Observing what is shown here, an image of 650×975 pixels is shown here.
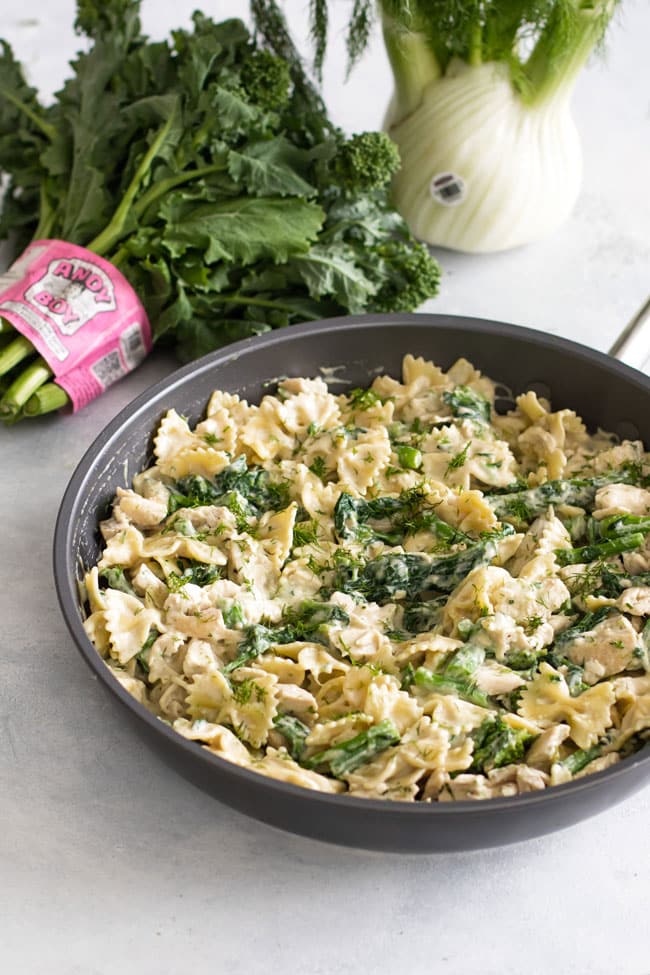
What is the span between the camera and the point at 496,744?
8.17 ft

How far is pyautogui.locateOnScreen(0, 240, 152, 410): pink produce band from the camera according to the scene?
3.56 meters

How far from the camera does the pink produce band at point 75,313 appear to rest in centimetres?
356

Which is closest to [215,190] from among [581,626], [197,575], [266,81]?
[266,81]

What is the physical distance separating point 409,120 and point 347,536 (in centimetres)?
182

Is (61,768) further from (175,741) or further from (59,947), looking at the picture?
(175,741)

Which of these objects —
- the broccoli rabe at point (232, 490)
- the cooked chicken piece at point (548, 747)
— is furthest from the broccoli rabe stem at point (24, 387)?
the cooked chicken piece at point (548, 747)

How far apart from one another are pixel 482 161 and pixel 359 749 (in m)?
2.35

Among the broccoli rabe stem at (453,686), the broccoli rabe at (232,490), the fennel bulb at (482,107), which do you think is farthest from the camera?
the fennel bulb at (482,107)

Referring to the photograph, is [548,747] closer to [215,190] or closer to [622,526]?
[622,526]

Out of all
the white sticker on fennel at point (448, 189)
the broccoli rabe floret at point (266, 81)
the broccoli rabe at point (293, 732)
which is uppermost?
the broccoli rabe floret at point (266, 81)

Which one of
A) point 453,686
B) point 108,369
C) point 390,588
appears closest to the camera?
point 453,686

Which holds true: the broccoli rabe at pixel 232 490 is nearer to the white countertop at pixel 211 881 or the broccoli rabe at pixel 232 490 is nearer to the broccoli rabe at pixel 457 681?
the white countertop at pixel 211 881

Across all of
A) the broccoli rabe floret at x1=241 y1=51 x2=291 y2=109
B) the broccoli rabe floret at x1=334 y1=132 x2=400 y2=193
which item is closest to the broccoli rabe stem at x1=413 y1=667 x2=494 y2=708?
the broccoli rabe floret at x1=334 y1=132 x2=400 y2=193

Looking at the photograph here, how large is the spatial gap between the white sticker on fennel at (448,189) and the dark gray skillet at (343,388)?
875mm
